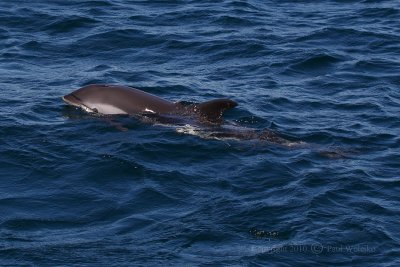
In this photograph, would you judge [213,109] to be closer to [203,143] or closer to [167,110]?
[203,143]

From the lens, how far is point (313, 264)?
13.2 metres

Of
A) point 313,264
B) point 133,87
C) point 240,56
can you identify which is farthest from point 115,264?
point 240,56

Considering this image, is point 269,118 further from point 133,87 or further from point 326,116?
point 133,87

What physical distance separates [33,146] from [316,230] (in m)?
6.29

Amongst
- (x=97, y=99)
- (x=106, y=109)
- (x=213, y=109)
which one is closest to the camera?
(x=213, y=109)

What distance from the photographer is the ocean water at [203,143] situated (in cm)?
1400

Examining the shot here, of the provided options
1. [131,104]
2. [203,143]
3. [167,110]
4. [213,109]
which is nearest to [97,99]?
[131,104]

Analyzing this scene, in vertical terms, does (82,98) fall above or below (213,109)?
below

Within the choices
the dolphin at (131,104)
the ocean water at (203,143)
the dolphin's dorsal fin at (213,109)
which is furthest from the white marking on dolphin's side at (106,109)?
the dolphin's dorsal fin at (213,109)

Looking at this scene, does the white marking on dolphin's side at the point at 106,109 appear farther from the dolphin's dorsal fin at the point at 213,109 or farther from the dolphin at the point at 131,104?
the dolphin's dorsal fin at the point at 213,109

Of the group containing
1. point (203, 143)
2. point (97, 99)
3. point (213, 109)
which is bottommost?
point (203, 143)

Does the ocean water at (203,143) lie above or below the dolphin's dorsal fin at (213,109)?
below

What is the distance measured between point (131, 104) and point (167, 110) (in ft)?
2.66

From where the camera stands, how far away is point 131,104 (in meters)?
19.8
